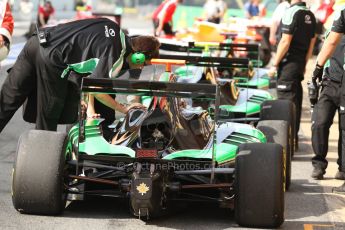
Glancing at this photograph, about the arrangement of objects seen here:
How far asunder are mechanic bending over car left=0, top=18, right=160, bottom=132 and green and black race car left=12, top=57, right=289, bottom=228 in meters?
0.45

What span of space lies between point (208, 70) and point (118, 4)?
1111 inches

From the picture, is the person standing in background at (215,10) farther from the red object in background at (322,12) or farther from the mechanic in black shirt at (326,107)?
the mechanic in black shirt at (326,107)

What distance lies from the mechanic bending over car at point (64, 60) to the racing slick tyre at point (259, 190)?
4.63 feet

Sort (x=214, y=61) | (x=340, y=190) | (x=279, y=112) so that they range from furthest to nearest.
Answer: (x=214, y=61), (x=279, y=112), (x=340, y=190)

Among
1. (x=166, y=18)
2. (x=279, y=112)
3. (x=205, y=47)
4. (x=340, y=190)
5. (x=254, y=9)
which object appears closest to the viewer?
(x=340, y=190)

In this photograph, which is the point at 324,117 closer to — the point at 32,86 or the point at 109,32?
the point at 109,32

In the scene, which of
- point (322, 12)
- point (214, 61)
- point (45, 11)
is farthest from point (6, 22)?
point (45, 11)

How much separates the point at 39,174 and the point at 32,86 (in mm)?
1588

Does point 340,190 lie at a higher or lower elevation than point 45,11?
→ higher

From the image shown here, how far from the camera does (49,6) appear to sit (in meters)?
29.3

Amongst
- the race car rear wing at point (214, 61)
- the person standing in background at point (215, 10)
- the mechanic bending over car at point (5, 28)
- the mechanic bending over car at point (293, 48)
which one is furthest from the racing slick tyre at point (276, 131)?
the person standing in background at point (215, 10)

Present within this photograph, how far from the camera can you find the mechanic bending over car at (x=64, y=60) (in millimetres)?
8188

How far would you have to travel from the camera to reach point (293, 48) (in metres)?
11.9

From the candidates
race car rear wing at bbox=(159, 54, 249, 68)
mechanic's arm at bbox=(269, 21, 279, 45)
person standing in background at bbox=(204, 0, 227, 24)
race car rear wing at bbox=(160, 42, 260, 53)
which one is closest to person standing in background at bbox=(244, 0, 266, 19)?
person standing in background at bbox=(204, 0, 227, 24)
